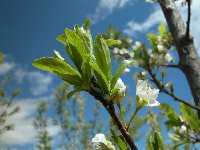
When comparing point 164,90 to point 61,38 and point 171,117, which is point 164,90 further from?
point 61,38

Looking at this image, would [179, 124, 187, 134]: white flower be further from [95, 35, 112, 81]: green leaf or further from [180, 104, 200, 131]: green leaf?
[95, 35, 112, 81]: green leaf

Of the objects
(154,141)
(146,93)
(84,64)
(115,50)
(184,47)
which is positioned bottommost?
(154,141)

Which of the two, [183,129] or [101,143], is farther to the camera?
[183,129]

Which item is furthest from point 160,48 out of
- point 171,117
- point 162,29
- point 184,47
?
point 171,117

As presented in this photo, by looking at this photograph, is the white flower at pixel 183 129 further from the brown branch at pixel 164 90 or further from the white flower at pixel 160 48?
the white flower at pixel 160 48

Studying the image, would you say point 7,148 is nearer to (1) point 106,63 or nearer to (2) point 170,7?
(2) point 170,7

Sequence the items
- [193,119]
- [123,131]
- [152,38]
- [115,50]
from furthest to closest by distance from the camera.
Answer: [115,50] < [152,38] < [193,119] < [123,131]
